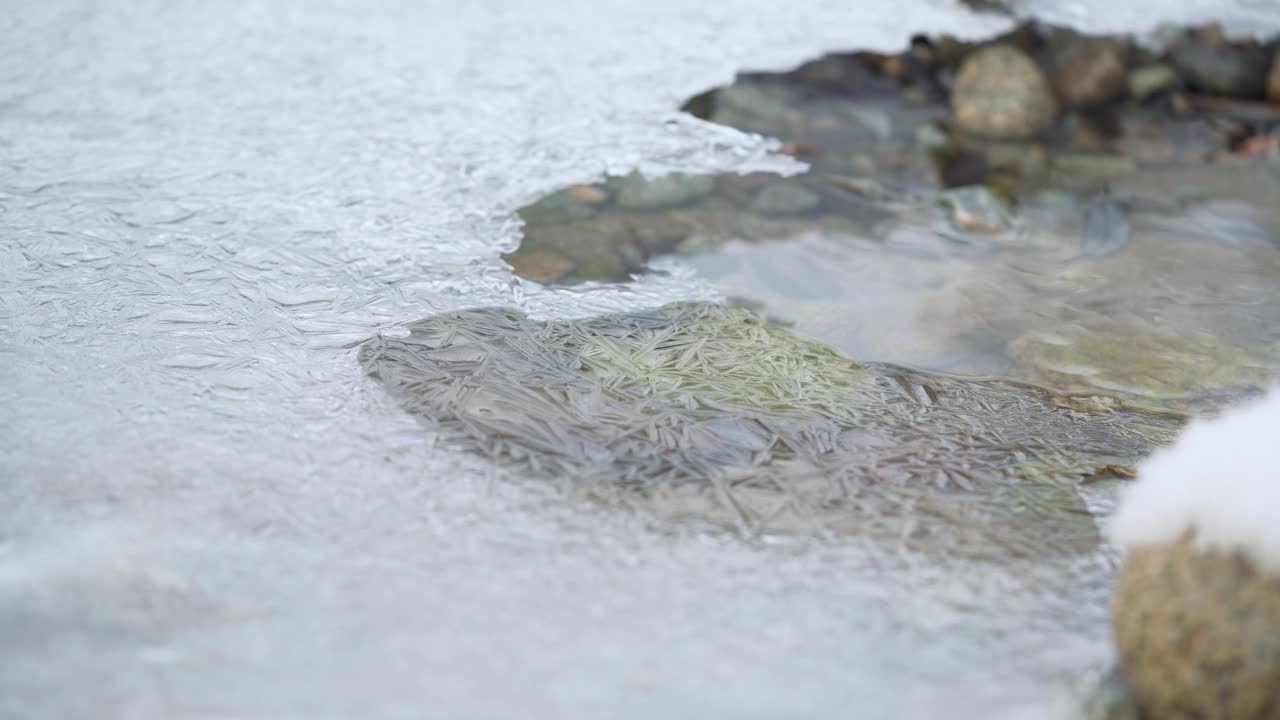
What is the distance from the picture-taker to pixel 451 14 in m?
4.05

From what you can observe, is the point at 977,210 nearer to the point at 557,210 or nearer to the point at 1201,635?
the point at 557,210

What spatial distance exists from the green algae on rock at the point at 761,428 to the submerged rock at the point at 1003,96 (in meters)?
1.91

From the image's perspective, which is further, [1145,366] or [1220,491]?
[1145,366]

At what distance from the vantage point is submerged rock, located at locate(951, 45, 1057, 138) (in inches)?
156

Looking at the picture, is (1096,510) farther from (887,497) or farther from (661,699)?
(661,699)

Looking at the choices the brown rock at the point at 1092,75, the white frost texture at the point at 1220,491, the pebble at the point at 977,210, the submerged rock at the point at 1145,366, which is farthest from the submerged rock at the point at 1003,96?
the white frost texture at the point at 1220,491

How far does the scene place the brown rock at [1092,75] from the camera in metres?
4.14

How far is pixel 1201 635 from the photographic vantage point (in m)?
1.27

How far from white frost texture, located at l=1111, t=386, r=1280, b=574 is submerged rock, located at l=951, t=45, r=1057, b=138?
9.02 ft

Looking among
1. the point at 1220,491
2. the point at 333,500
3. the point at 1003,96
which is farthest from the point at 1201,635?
the point at 1003,96

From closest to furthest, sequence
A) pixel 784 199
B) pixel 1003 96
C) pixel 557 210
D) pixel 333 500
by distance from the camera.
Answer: pixel 333 500, pixel 557 210, pixel 784 199, pixel 1003 96

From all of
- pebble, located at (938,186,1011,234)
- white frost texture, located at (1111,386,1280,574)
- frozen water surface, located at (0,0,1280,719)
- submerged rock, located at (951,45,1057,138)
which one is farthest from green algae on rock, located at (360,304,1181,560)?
submerged rock, located at (951,45,1057,138)

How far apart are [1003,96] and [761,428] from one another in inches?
98.3

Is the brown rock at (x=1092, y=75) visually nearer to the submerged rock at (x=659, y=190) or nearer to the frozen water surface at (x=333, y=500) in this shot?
the frozen water surface at (x=333, y=500)
